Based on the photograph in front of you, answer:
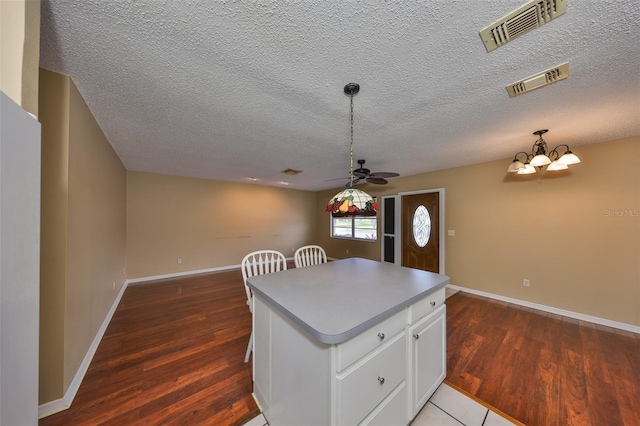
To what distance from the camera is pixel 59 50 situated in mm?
1261

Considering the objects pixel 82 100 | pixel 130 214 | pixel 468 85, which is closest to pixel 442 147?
pixel 468 85

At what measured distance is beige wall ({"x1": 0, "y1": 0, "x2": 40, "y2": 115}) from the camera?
28.8 inches

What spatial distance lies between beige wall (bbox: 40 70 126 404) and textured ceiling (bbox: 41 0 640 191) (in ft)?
0.77

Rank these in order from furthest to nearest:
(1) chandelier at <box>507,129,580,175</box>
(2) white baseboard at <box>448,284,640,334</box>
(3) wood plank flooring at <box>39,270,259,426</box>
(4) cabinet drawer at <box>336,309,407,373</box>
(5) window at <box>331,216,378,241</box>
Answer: (5) window at <box>331,216,378,241</box> < (2) white baseboard at <box>448,284,640,334</box> < (1) chandelier at <box>507,129,580,175</box> < (3) wood plank flooring at <box>39,270,259,426</box> < (4) cabinet drawer at <box>336,309,407,373</box>

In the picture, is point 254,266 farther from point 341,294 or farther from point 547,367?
point 547,367

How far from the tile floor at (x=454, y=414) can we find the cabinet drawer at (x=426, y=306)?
675 millimetres

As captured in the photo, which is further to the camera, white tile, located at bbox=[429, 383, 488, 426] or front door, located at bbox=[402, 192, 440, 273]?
front door, located at bbox=[402, 192, 440, 273]

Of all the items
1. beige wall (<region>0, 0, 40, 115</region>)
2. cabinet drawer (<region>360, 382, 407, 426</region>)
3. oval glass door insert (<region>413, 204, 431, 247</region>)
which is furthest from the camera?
oval glass door insert (<region>413, 204, 431, 247</region>)

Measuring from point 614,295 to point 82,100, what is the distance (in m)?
6.02

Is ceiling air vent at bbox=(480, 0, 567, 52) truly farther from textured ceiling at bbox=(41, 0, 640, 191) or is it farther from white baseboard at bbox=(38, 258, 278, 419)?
white baseboard at bbox=(38, 258, 278, 419)

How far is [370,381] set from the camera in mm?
1062

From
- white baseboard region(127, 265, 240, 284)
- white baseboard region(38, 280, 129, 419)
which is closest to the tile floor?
white baseboard region(38, 280, 129, 419)

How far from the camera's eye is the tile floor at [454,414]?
1.39 meters

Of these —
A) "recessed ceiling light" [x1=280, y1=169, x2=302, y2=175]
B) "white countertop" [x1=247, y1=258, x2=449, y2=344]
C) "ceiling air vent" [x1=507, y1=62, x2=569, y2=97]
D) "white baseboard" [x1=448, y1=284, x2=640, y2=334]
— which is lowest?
"white baseboard" [x1=448, y1=284, x2=640, y2=334]
